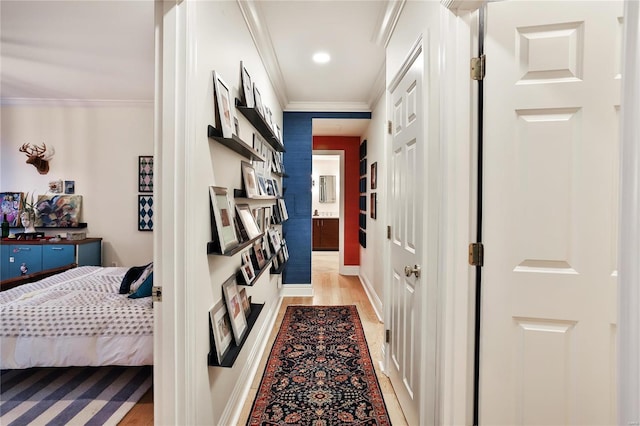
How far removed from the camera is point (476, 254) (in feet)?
4.14

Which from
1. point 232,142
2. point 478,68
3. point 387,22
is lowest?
point 232,142

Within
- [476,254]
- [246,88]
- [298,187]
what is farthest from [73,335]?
[298,187]

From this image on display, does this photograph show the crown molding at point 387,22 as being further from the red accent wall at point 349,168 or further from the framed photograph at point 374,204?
the red accent wall at point 349,168

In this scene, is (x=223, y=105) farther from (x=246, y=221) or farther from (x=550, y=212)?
(x=550, y=212)

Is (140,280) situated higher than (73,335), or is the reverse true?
(140,280)

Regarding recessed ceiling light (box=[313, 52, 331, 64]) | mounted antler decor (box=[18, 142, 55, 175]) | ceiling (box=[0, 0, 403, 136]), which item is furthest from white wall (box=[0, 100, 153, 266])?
recessed ceiling light (box=[313, 52, 331, 64])

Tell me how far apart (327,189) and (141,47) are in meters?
6.51

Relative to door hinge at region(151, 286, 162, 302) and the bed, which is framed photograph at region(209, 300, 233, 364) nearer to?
door hinge at region(151, 286, 162, 302)

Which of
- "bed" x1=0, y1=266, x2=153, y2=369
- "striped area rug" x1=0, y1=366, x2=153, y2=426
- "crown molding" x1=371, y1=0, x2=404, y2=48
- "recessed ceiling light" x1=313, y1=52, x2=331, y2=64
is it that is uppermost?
"recessed ceiling light" x1=313, y1=52, x2=331, y2=64

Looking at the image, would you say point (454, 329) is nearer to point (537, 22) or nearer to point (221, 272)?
point (221, 272)

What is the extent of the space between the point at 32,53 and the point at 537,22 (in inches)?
157

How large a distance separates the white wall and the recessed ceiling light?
2.67 m

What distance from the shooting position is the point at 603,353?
115 cm

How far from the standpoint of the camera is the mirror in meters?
8.95
